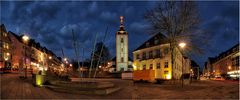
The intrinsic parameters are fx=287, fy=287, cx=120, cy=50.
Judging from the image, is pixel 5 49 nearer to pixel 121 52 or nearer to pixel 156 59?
pixel 121 52

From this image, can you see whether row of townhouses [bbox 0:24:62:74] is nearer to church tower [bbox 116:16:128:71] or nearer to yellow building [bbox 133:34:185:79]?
church tower [bbox 116:16:128:71]

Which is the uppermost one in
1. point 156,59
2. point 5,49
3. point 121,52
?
point 5,49

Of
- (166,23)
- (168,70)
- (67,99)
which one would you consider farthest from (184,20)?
(168,70)

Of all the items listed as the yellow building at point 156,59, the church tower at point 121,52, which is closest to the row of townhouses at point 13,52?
the church tower at point 121,52

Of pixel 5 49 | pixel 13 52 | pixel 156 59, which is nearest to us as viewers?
pixel 156 59

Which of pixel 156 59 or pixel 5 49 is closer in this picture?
pixel 156 59

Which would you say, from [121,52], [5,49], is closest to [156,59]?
[121,52]

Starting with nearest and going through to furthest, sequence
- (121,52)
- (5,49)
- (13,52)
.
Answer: (5,49)
(13,52)
(121,52)

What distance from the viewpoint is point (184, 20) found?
38719 millimetres

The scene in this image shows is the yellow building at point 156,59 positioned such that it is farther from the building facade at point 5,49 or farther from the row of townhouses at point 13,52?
the building facade at point 5,49

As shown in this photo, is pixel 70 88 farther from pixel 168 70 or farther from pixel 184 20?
pixel 168 70

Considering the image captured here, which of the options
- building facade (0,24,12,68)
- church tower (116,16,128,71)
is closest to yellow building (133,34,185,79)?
church tower (116,16,128,71)

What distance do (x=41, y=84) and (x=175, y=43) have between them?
19837mm

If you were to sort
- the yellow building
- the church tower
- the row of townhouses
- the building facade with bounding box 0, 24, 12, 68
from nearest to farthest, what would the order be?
the yellow building, the building facade with bounding box 0, 24, 12, 68, the row of townhouses, the church tower
